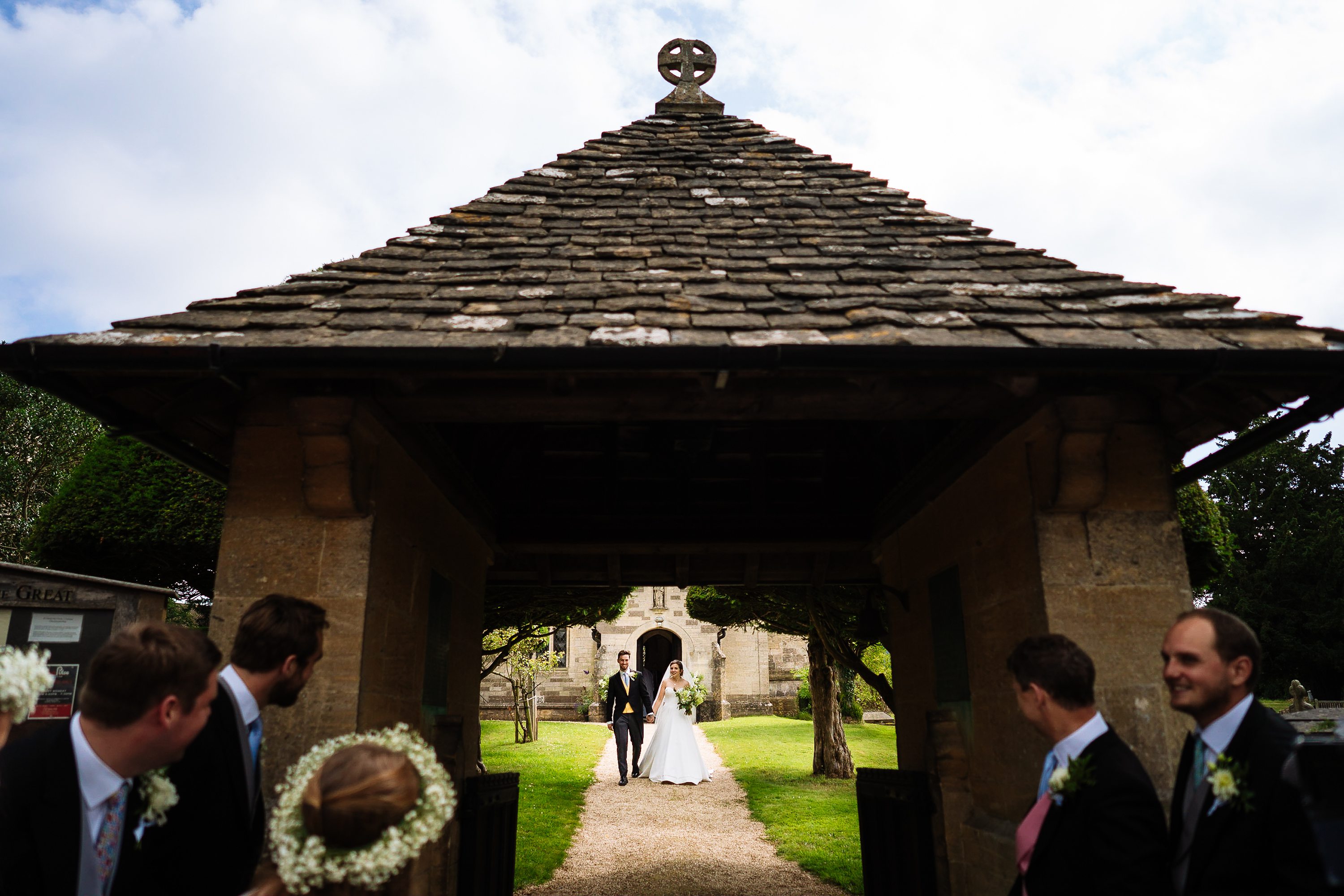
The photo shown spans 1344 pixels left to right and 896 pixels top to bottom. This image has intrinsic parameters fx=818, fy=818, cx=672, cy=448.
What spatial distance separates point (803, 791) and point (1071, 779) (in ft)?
34.2

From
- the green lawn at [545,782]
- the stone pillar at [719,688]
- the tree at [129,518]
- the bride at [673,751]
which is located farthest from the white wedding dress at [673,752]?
the stone pillar at [719,688]

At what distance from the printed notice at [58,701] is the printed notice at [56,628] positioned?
15 cm

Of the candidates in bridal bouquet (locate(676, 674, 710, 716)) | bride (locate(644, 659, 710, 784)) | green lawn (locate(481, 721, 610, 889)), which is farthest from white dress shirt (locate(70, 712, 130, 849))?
bridal bouquet (locate(676, 674, 710, 716))

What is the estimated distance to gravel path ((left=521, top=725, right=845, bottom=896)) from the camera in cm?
690

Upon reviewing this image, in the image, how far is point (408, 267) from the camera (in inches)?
162

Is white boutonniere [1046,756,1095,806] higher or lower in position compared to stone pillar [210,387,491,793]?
lower

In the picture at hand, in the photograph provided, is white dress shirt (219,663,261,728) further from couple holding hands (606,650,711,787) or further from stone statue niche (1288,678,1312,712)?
stone statue niche (1288,678,1312,712)

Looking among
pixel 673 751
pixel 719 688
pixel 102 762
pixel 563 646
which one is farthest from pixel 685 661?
pixel 102 762

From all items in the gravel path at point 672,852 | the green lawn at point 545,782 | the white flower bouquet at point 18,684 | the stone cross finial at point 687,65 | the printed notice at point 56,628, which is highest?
the stone cross finial at point 687,65

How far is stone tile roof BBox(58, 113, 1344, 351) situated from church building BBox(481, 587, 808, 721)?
25980 millimetres

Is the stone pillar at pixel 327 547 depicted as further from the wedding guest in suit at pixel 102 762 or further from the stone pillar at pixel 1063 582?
the stone pillar at pixel 1063 582

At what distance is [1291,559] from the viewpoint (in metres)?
29.4

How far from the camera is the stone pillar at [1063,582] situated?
11.0ft

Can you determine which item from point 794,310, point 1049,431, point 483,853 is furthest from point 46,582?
point 1049,431
